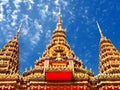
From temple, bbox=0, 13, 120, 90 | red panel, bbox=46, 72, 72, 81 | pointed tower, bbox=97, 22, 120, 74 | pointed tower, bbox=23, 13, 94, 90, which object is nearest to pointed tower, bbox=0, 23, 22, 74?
temple, bbox=0, 13, 120, 90

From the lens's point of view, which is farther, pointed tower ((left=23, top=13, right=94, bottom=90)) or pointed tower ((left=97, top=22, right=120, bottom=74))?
pointed tower ((left=97, top=22, right=120, bottom=74))

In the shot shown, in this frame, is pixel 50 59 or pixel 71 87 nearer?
pixel 71 87

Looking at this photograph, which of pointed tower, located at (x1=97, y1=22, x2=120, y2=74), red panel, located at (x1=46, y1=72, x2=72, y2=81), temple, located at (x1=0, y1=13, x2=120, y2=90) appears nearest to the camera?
temple, located at (x1=0, y1=13, x2=120, y2=90)

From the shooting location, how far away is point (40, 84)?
46.3 meters

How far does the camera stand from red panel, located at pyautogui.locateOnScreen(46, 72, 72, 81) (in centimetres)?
4666

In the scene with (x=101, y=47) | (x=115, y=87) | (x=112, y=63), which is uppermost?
(x=101, y=47)

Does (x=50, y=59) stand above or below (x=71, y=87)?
above

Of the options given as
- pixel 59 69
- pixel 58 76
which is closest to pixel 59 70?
pixel 59 69

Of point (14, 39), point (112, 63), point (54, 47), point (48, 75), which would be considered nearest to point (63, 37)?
point (54, 47)

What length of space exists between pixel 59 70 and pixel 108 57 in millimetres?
13126

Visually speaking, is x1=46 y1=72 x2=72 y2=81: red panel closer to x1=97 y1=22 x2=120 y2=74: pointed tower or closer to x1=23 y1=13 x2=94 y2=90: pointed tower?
x1=23 y1=13 x2=94 y2=90: pointed tower

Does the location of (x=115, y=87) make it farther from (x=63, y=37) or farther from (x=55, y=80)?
(x=63, y=37)

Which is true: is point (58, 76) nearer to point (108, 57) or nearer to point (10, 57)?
point (108, 57)

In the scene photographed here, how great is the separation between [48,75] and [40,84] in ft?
6.22
